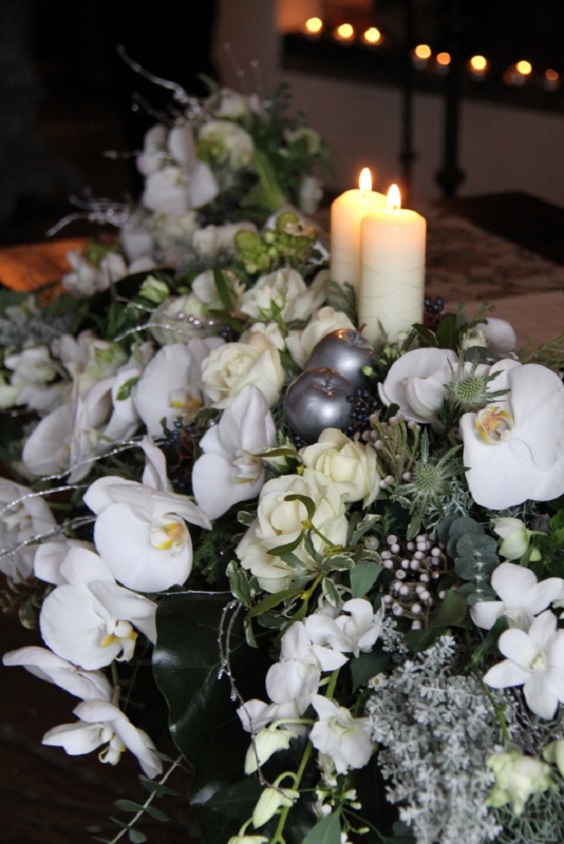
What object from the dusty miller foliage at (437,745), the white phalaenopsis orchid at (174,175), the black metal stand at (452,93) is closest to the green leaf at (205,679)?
the dusty miller foliage at (437,745)

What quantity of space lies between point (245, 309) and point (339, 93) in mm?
3310

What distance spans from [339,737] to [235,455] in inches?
9.4

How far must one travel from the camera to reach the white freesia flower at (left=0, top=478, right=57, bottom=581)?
3.02 feet

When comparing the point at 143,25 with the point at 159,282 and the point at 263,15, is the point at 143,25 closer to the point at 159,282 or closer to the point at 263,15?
the point at 263,15

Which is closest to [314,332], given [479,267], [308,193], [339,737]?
[339,737]

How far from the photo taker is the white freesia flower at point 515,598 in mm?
637

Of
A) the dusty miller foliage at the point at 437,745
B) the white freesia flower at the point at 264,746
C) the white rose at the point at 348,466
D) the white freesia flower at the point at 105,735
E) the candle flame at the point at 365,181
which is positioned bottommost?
the white freesia flower at the point at 105,735

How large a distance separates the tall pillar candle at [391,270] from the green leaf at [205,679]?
28 cm

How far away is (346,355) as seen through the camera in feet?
2.83

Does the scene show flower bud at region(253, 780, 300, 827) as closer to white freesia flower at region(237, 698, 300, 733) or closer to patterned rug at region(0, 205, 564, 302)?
white freesia flower at region(237, 698, 300, 733)

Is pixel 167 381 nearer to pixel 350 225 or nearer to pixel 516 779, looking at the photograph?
pixel 350 225

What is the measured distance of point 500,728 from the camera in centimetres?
62

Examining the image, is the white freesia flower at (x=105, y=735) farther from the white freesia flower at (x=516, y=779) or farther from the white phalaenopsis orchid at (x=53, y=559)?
the white freesia flower at (x=516, y=779)

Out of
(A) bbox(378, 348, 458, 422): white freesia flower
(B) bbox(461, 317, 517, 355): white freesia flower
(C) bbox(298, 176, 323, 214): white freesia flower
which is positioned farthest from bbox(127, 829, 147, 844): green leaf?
(C) bbox(298, 176, 323, 214): white freesia flower
